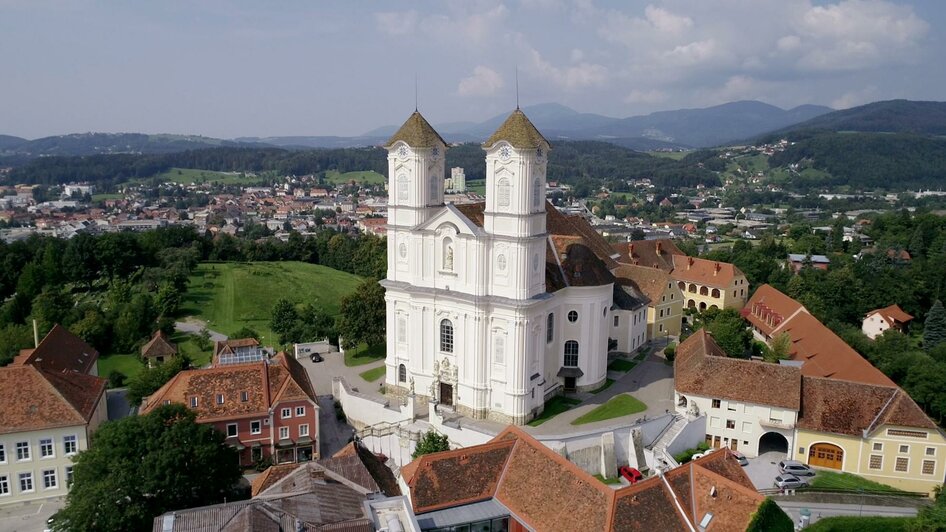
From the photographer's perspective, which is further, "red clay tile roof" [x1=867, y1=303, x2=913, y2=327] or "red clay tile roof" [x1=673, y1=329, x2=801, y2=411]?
"red clay tile roof" [x1=867, y1=303, x2=913, y2=327]

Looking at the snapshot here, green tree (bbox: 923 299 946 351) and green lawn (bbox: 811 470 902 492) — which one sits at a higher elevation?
green tree (bbox: 923 299 946 351)

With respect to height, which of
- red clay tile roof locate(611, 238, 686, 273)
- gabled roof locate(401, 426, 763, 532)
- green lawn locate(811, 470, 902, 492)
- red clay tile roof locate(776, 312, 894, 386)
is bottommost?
green lawn locate(811, 470, 902, 492)

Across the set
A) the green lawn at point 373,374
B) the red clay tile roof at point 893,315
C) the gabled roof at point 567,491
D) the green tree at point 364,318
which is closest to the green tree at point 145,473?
the gabled roof at point 567,491

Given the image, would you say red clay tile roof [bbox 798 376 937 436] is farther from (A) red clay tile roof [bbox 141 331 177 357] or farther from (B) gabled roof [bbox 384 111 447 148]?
(A) red clay tile roof [bbox 141 331 177 357]

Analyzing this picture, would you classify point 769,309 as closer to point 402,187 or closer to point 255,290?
point 402,187

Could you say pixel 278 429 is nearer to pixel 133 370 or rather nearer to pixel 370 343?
pixel 370 343

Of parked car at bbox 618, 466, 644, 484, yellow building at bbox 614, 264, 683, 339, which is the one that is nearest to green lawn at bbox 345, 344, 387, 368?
yellow building at bbox 614, 264, 683, 339

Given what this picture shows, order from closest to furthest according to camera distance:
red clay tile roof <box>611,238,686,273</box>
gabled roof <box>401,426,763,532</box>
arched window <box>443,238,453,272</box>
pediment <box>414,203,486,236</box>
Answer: gabled roof <box>401,426,763,532</box> < pediment <box>414,203,486,236</box> < arched window <box>443,238,453,272</box> < red clay tile roof <box>611,238,686,273</box>

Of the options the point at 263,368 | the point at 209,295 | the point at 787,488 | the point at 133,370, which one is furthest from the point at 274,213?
the point at 787,488
